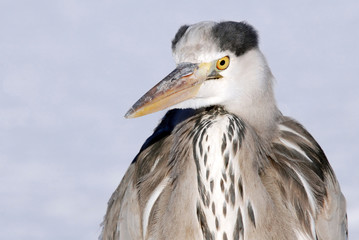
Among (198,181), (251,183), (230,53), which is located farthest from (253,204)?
(230,53)

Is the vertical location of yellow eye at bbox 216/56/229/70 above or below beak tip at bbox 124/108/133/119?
above

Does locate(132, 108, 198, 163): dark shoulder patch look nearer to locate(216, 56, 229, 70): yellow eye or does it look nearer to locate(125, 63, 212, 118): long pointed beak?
locate(125, 63, 212, 118): long pointed beak

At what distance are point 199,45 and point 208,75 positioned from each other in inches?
8.4

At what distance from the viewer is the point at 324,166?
16.6 ft

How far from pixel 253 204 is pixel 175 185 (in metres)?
0.55

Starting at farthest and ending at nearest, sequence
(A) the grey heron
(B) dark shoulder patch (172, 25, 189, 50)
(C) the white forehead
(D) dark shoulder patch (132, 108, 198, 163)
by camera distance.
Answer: (D) dark shoulder patch (132, 108, 198, 163) < (B) dark shoulder patch (172, 25, 189, 50) < (C) the white forehead < (A) the grey heron

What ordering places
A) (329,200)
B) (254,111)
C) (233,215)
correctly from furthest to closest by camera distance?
1. (329,200)
2. (254,111)
3. (233,215)

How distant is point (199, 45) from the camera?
14.1 ft

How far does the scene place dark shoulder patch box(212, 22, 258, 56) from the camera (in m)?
4.28

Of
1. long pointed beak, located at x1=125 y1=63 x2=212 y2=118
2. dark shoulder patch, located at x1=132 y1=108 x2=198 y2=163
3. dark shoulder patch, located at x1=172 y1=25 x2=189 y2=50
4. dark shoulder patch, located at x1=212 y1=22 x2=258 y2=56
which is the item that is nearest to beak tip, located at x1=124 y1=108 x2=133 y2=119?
long pointed beak, located at x1=125 y1=63 x2=212 y2=118

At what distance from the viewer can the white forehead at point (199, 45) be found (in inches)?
168

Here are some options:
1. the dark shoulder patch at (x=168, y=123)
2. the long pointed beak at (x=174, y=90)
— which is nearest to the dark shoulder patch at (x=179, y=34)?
the long pointed beak at (x=174, y=90)

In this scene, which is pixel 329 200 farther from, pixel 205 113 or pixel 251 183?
pixel 205 113

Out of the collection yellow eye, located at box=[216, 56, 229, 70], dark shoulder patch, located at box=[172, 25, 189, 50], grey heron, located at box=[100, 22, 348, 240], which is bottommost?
grey heron, located at box=[100, 22, 348, 240]
